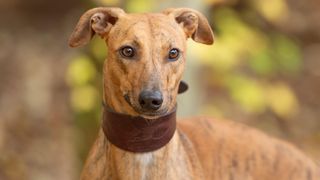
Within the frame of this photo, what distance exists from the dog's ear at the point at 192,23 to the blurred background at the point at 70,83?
2.55 metres

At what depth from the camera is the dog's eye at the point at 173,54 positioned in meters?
5.50

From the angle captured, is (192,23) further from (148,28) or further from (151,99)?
(151,99)

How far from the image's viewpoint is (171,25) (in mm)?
→ 5645

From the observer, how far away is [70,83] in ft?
29.8

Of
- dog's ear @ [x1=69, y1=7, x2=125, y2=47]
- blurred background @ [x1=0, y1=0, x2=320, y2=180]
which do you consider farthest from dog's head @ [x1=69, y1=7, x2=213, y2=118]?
blurred background @ [x1=0, y1=0, x2=320, y2=180]

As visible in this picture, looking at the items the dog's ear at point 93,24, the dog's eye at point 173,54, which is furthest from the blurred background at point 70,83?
the dog's eye at point 173,54

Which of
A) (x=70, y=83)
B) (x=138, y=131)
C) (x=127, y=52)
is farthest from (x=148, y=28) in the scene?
(x=70, y=83)

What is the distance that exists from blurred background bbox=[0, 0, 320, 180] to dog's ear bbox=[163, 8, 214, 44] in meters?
2.55

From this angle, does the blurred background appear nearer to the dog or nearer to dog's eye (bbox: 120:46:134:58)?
the dog

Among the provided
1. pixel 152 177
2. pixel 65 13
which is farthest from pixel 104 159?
pixel 65 13

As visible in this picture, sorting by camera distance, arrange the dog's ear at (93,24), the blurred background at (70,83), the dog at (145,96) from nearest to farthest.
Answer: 1. the dog at (145,96)
2. the dog's ear at (93,24)
3. the blurred background at (70,83)

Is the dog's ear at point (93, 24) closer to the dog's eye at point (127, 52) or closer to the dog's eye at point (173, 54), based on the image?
the dog's eye at point (127, 52)

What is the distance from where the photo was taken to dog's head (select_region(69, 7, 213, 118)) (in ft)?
17.5

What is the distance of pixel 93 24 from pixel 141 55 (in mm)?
471
